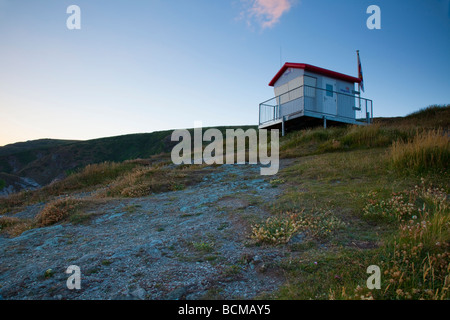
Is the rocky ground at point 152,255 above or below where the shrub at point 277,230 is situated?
below

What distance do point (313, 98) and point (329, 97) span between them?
4.20 ft

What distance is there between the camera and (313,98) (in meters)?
17.9

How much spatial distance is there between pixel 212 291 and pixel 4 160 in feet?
178

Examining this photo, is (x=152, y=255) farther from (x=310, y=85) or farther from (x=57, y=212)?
(x=310, y=85)

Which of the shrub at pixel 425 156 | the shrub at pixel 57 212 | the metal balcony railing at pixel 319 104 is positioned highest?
the metal balcony railing at pixel 319 104

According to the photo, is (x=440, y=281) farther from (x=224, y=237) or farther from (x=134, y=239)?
(x=134, y=239)

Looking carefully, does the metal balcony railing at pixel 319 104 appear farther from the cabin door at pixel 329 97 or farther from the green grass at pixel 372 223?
the green grass at pixel 372 223

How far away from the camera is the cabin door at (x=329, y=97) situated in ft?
59.7

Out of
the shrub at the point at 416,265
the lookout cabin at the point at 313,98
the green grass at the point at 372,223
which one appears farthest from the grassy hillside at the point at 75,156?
the shrub at the point at 416,265

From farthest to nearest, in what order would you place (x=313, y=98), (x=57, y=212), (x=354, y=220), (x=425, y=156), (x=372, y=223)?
(x=313, y=98)
(x=425, y=156)
(x=57, y=212)
(x=354, y=220)
(x=372, y=223)

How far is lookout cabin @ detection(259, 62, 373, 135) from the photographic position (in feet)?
58.0

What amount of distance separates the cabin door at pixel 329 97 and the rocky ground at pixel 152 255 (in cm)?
A: 1241
